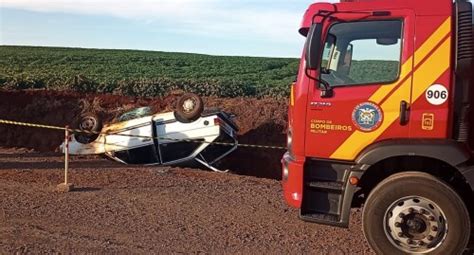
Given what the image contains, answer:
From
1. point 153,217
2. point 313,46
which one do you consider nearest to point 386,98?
point 313,46

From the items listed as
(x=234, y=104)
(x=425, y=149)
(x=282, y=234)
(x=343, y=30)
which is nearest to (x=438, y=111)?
(x=425, y=149)

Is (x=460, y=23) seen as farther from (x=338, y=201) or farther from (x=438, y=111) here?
(x=338, y=201)

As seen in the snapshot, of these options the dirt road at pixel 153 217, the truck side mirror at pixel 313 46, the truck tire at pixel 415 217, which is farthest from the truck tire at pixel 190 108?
the truck tire at pixel 415 217

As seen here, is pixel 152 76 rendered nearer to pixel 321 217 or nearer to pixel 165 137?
pixel 165 137

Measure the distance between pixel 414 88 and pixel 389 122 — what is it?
42 cm

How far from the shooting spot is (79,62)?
48.0 metres

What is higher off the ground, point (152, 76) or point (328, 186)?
point (152, 76)

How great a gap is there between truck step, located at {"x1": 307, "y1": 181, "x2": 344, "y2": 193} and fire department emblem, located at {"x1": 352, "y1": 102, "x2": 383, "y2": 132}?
653 millimetres

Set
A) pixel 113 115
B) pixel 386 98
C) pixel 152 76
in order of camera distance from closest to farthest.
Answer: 1. pixel 386 98
2. pixel 113 115
3. pixel 152 76

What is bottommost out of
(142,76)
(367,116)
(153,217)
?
(153,217)

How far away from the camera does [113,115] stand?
20.3 meters

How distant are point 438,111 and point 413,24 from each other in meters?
0.91

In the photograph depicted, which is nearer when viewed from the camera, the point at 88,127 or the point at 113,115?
the point at 88,127

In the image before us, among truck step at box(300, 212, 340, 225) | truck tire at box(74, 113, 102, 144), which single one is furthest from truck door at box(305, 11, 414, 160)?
truck tire at box(74, 113, 102, 144)
